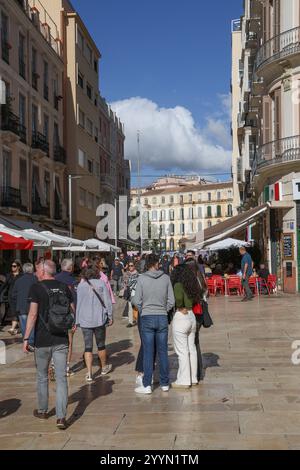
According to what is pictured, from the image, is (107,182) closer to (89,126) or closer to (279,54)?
(89,126)

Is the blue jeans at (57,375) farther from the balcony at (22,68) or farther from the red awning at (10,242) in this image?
the balcony at (22,68)

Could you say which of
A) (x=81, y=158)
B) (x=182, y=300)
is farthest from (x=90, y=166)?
(x=182, y=300)

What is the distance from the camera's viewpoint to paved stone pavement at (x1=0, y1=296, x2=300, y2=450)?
581 centimetres

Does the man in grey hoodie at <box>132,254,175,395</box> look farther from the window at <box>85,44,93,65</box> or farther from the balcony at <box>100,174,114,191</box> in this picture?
the balcony at <box>100,174,114,191</box>

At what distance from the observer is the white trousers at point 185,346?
8148 millimetres

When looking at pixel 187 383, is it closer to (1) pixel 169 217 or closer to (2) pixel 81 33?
(2) pixel 81 33

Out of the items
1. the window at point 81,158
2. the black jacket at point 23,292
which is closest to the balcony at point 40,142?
the window at point 81,158

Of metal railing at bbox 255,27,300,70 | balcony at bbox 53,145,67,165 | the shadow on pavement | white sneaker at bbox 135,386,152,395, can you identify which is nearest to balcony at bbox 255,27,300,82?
metal railing at bbox 255,27,300,70

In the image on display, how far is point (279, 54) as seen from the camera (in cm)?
2305

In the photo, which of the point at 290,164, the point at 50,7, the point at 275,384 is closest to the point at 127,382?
the point at 275,384

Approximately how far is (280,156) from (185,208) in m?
104

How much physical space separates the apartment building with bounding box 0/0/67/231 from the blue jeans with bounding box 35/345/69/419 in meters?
23.1
